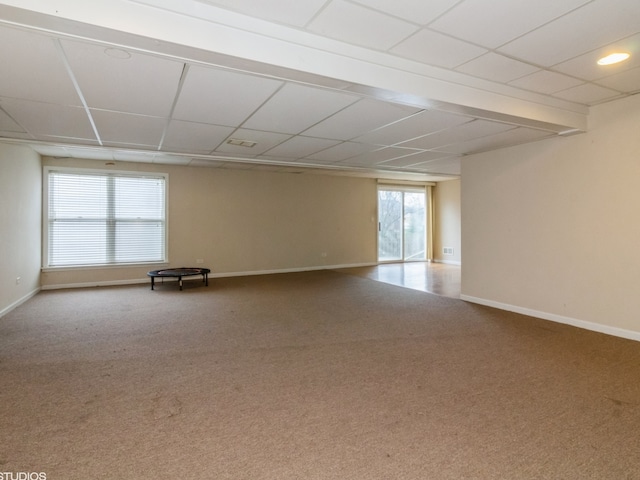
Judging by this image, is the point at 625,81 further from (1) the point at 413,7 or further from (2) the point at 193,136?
(2) the point at 193,136

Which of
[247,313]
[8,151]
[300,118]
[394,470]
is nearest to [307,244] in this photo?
[247,313]

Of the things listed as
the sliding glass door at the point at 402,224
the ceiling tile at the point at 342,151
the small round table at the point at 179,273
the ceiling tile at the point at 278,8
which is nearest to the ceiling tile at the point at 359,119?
the ceiling tile at the point at 342,151

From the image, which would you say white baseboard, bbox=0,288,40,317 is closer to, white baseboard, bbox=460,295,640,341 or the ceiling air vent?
the ceiling air vent

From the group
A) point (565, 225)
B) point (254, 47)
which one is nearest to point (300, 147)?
point (254, 47)

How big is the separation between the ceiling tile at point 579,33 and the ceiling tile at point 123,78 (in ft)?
8.50

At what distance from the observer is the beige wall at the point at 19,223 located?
15.2 ft

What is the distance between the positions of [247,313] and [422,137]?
3336 mm

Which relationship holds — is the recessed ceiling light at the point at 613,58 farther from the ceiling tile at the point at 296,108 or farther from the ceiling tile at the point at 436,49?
the ceiling tile at the point at 296,108

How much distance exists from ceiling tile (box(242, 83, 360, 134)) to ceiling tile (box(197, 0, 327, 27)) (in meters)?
0.64

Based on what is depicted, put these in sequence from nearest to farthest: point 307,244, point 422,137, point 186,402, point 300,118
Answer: point 186,402
point 300,118
point 422,137
point 307,244

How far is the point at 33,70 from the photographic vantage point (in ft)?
8.61

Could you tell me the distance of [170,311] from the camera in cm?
484

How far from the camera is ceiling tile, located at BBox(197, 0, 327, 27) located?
2109 mm

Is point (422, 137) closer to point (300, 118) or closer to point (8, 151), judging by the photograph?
point (300, 118)
